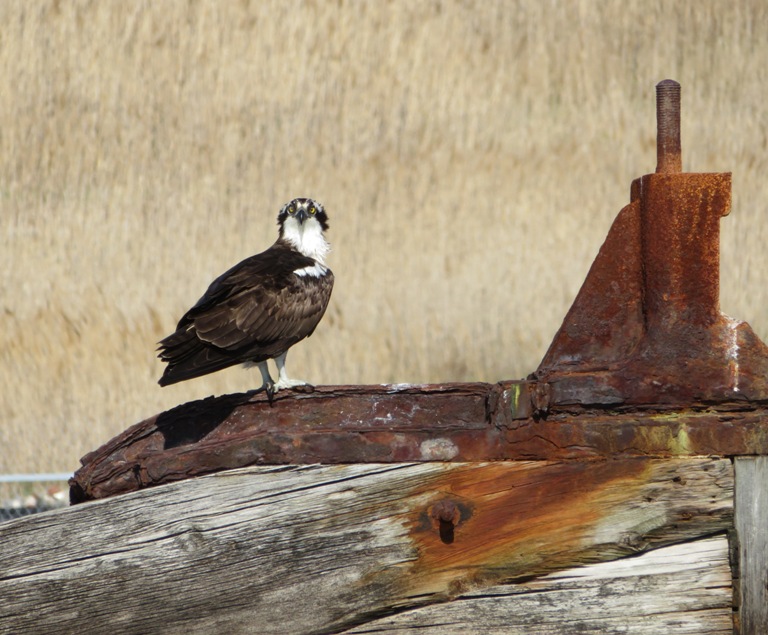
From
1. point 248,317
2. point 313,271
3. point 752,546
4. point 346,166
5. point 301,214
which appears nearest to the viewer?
point 752,546

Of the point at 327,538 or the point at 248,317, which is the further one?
the point at 248,317

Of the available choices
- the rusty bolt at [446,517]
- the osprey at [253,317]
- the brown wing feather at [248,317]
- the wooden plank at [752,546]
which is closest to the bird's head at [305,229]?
the osprey at [253,317]

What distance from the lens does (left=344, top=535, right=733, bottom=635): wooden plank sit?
273 cm

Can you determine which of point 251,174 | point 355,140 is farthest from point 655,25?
point 251,174

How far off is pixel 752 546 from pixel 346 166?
5204 millimetres

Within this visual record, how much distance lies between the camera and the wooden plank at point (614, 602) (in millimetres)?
2727

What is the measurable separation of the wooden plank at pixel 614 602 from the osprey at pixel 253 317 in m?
1.51

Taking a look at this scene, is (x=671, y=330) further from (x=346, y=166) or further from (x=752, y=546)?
(x=346, y=166)

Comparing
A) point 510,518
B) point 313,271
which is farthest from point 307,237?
point 510,518

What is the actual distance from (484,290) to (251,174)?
5.57 ft

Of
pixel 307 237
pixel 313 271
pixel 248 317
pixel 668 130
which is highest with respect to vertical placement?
pixel 307 237

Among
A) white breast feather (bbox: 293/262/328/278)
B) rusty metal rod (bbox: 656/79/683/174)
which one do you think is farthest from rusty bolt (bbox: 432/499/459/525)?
white breast feather (bbox: 293/262/328/278)

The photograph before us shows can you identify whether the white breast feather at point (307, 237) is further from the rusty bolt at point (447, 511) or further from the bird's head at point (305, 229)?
the rusty bolt at point (447, 511)

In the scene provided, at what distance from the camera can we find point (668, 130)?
2857mm
